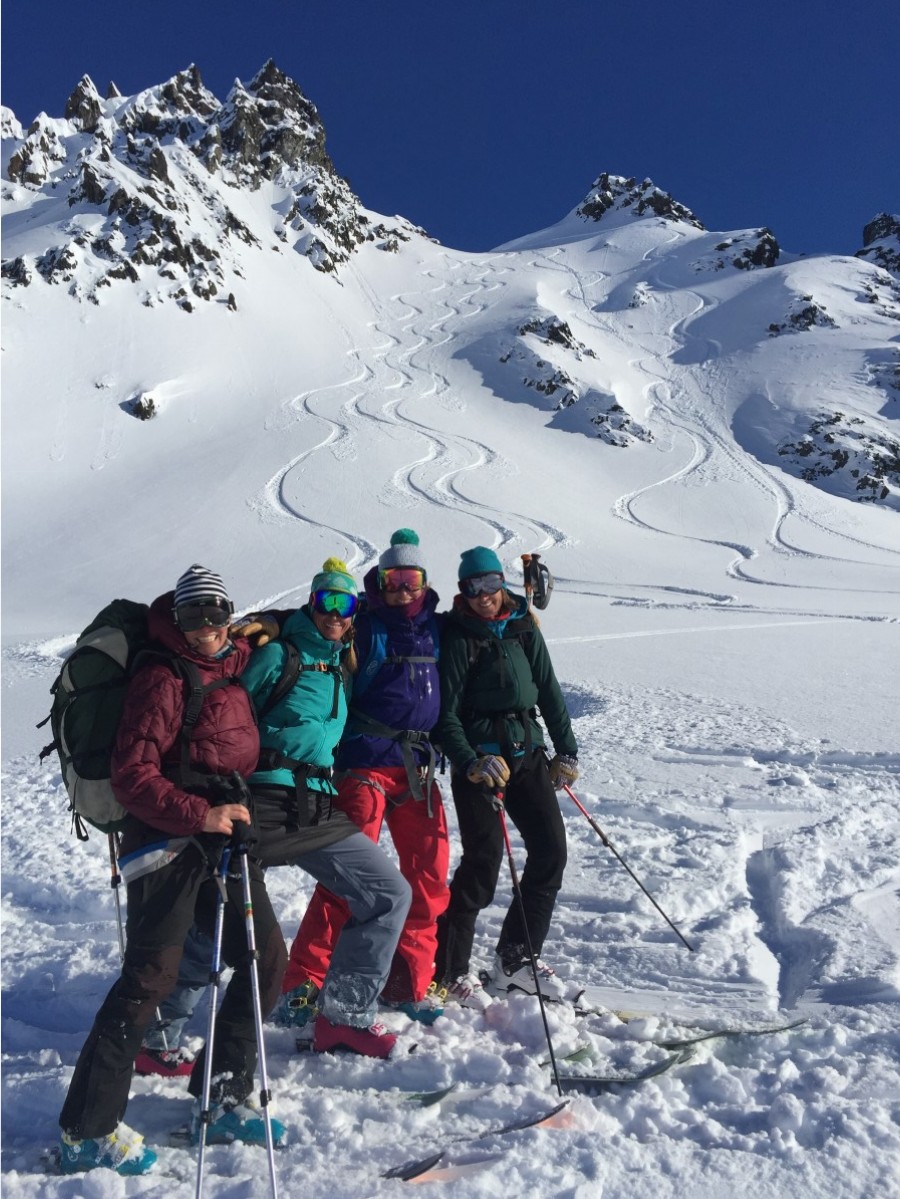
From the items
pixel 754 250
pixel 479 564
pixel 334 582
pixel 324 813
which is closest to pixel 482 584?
pixel 479 564

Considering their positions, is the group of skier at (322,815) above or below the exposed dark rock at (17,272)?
below

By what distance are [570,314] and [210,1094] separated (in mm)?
66480

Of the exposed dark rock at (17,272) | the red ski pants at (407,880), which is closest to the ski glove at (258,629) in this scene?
the red ski pants at (407,880)

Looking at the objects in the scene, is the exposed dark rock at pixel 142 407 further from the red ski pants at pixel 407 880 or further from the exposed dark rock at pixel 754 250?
the exposed dark rock at pixel 754 250

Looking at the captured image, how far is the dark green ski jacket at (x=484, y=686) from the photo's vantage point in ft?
13.2

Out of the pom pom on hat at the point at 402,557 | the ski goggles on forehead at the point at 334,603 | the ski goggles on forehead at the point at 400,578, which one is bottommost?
the ski goggles on forehead at the point at 334,603

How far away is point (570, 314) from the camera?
6391 cm

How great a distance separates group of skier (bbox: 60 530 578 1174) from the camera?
9.77 ft

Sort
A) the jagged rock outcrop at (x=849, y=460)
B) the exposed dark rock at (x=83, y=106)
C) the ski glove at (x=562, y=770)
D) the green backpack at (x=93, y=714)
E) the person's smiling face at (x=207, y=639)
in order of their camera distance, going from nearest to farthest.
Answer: the green backpack at (x=93, y=714) → the person's smiling face at (x=207, y=639) → the ski glove at (x=562, y=770) → the jagged rock outcrop at (x=849, y=460) → the exposed dark rock at (x=83, y=106)

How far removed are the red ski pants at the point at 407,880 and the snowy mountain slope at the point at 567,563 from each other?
1.09 ft

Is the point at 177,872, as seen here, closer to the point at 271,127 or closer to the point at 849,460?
the point at 849,460

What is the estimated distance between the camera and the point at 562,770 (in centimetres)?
433

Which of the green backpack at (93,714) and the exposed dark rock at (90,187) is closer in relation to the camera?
the green backpack at (93,714)

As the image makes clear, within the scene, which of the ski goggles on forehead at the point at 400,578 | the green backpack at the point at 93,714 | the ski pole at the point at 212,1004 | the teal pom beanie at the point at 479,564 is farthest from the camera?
the teal pom beanie at the point at 479,564
